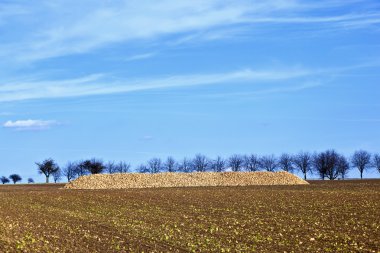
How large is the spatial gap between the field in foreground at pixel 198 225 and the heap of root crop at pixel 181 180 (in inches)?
1009

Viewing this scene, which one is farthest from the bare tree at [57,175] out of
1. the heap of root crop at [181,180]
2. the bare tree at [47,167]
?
the heap of root crop at [181,180]

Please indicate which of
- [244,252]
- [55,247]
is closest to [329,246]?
[244,252]

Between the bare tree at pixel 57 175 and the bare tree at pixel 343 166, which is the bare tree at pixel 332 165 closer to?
the bare tree at pixel 343 166

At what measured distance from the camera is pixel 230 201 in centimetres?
3841

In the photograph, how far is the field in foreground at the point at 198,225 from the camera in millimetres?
21297

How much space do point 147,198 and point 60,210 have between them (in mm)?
8441

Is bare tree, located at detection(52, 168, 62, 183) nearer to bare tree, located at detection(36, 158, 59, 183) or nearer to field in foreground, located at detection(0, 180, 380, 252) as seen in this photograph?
bare tree, located at detection(36, 158, 59, 183)

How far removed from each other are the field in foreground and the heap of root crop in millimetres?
25639

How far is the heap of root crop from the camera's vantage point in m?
67.1

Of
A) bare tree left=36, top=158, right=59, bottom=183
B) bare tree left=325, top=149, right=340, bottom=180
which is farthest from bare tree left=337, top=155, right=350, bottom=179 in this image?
bare tree left=36, top=158, right=59, bottom=183

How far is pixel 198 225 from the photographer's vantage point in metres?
26.5

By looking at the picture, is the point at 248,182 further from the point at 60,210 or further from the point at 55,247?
the point at 55,247

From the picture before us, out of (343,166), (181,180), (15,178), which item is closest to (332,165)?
(343,166)

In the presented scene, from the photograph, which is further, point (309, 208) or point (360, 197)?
point (360, 197)
